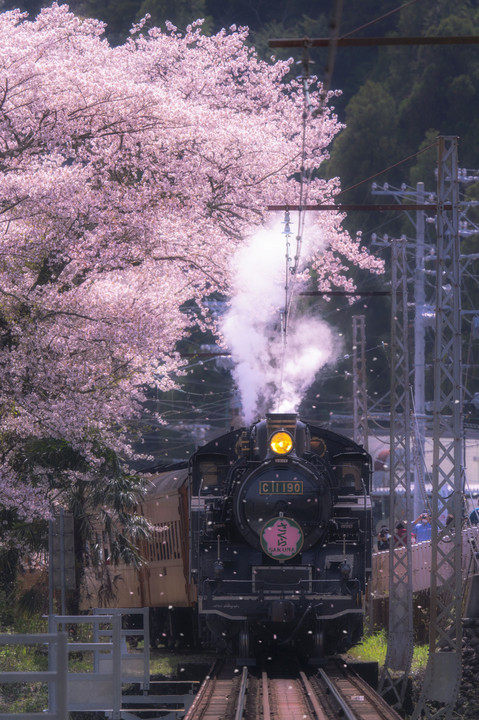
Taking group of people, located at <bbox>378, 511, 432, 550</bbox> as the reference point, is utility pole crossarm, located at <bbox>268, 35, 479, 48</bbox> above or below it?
above

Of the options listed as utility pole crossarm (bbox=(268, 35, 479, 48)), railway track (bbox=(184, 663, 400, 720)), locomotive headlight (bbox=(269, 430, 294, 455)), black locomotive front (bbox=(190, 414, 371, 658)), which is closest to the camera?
utility pole crossarm (bbox=(268, 35, 479, 48))

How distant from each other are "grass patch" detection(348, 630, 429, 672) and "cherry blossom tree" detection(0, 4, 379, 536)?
23.6 ft

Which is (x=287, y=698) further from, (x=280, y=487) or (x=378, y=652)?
(x=378, y=652)

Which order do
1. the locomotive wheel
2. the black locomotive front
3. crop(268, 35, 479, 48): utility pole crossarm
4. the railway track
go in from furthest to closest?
the locomotive wheel → the black locomotive front → the railway track → crop(268, 35, 479, 48): utility pole crossarm

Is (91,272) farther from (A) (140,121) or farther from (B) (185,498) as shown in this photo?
(B) (185,498)

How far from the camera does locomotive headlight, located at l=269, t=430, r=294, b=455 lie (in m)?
16.3

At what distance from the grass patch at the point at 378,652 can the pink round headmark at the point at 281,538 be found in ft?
23.7

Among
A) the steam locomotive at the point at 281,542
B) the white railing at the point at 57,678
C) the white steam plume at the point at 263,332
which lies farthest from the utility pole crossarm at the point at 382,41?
the white steam plume at the point at 263,332

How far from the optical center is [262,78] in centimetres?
2592

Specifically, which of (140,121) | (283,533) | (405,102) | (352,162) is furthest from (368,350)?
(283,533)

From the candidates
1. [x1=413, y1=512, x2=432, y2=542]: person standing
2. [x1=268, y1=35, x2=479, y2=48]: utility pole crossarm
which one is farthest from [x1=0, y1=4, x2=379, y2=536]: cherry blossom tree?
[x1=413, y1=512, x2=432, y2=542]: person standing

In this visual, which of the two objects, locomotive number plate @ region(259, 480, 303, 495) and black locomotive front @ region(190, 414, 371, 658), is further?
locomotive number plate @ region(259, 480, 303, 495)

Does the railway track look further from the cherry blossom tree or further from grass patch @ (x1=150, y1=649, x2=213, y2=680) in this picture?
the cherry blossom tree

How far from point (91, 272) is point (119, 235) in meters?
0.90
